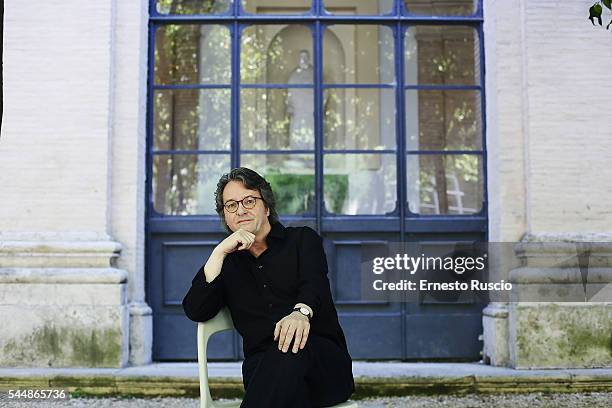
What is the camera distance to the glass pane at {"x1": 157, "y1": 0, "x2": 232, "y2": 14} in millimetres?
6680

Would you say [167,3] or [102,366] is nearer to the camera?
[102,366]

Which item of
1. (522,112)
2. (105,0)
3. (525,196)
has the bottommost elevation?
(525,196)

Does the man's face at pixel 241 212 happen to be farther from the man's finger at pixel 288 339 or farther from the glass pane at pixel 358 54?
the glass pane at pixel 358 54

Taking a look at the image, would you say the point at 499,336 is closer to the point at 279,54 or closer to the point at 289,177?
the point at 289,177

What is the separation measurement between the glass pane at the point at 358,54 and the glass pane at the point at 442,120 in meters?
0.40

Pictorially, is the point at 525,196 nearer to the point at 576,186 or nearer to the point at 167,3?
the point at 576,186

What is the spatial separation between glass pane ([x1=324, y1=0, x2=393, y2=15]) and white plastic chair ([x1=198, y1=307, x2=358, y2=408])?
A: 14.3ft

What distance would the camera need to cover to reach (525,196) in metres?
5.99

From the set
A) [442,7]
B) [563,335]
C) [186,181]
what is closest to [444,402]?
[563,335]

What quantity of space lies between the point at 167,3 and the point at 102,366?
3.24m

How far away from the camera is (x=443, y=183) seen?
6969 mm

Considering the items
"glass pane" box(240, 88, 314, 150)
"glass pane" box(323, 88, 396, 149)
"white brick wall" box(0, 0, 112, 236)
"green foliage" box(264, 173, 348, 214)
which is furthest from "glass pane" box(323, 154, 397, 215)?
"white brick wall" box(0, 0, 112, 236)

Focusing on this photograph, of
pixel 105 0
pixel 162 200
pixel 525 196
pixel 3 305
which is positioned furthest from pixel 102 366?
pixel 525 196

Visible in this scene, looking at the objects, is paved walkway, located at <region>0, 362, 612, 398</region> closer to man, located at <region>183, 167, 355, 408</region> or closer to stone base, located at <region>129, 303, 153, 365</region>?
stone base, located at <region>129, 303, 153, 365</region>
